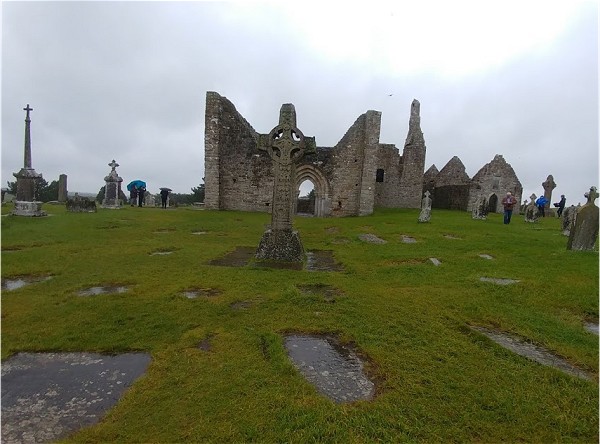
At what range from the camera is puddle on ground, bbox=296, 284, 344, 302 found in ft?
17.4

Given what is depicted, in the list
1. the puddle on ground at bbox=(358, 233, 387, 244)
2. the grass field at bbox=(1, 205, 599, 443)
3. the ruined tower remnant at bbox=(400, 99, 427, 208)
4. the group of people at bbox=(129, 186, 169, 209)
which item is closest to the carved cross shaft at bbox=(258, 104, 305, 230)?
the grass field at bbox=(1, 205, 599, 443)

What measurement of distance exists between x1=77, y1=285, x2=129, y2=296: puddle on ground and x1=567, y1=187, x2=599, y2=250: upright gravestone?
10.7 meters

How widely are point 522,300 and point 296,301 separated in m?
3.49

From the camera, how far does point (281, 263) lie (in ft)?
25.1

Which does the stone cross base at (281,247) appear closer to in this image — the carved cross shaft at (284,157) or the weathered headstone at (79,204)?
the carved cross shaft at (284,157)

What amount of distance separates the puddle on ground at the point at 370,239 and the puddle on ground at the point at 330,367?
7.65 metres

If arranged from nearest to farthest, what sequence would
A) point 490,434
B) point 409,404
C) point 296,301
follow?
point 490,434, point 409,404, point 296,301

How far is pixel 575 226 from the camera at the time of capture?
351 inches

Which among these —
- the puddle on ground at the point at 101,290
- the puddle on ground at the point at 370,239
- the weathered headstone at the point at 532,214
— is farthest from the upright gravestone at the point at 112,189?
the weathered headstone at the point at 532,214

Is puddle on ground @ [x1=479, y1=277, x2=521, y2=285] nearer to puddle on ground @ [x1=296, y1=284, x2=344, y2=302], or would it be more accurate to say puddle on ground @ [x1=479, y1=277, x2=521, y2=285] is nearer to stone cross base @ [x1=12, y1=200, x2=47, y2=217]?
puddle on ground @ [x1=296, y1=284, x2=344, y2=302]

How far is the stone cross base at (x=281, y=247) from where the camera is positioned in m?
7.85

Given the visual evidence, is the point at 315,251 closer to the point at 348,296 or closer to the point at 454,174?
the point at 348,296

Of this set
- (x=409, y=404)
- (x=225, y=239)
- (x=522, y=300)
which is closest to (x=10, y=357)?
(x=409, y=404)

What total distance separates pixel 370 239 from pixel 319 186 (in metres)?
11.4
